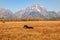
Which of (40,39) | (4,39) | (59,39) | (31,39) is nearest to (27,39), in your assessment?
(31,39)

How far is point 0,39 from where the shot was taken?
24.1m

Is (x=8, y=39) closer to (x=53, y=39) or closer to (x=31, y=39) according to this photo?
(x=31, y=39)

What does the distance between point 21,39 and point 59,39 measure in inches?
274

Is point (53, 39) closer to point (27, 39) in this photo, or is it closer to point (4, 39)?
point (27, 39)

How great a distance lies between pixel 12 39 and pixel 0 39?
2.19 m

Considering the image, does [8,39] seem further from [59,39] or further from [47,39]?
[59,39]

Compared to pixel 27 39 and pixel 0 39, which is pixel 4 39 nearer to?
pixel 0 39

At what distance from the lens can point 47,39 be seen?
24.1 meters

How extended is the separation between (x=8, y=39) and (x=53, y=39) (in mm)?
8247

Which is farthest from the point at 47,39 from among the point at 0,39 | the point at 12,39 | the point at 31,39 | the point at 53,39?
the point at 0,39

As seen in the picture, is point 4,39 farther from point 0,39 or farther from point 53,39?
point 53,39

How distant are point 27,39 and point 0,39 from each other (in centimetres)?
493

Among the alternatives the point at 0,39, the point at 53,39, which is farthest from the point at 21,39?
the point at 53,39

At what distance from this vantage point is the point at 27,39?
24141 millimetres
